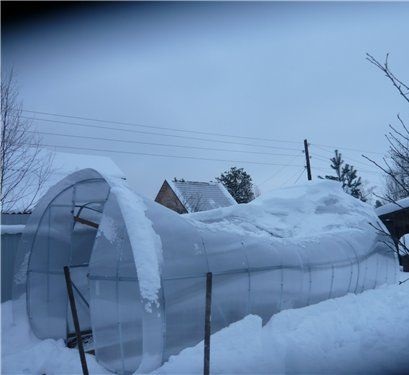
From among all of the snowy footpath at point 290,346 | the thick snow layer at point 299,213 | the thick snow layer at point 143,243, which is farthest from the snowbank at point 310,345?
the thick snow layer at point 299,213

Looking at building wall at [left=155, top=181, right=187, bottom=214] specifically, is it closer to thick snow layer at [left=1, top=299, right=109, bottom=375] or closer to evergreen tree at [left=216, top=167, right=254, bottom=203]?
evergreen tree at [left=216, top=167, right=254, bottom=203]

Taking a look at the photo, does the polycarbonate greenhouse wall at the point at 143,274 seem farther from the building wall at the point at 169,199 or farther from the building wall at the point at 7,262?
the building wall at the point at 169,199

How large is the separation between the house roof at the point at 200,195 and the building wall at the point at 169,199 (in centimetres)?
46

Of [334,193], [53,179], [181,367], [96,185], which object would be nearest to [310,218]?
[334,193]

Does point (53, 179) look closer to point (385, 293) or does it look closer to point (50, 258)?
point (50, 258)

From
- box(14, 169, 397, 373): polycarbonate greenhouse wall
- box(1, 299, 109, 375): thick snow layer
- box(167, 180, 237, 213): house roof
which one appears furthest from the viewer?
box(167, 180, 237, 213): house roof

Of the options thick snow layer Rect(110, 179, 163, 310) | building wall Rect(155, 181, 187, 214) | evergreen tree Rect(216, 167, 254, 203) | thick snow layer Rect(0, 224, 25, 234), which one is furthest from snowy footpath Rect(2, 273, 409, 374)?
evergreen tree Rect(216, 167, 254, 203)

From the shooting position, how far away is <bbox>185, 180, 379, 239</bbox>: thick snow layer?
9.98m

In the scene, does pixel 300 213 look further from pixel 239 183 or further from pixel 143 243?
pixel 239 183

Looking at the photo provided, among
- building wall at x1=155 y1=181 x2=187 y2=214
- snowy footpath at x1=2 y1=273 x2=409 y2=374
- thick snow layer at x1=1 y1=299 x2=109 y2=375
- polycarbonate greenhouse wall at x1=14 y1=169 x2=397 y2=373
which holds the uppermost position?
polycarbonate greenhouse wall at x1=14 y1=169 x2=397 y2=373

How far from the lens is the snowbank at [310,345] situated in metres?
5.50

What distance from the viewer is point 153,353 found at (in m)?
5.36

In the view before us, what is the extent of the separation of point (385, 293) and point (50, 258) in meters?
7.79

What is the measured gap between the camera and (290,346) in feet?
20.3
